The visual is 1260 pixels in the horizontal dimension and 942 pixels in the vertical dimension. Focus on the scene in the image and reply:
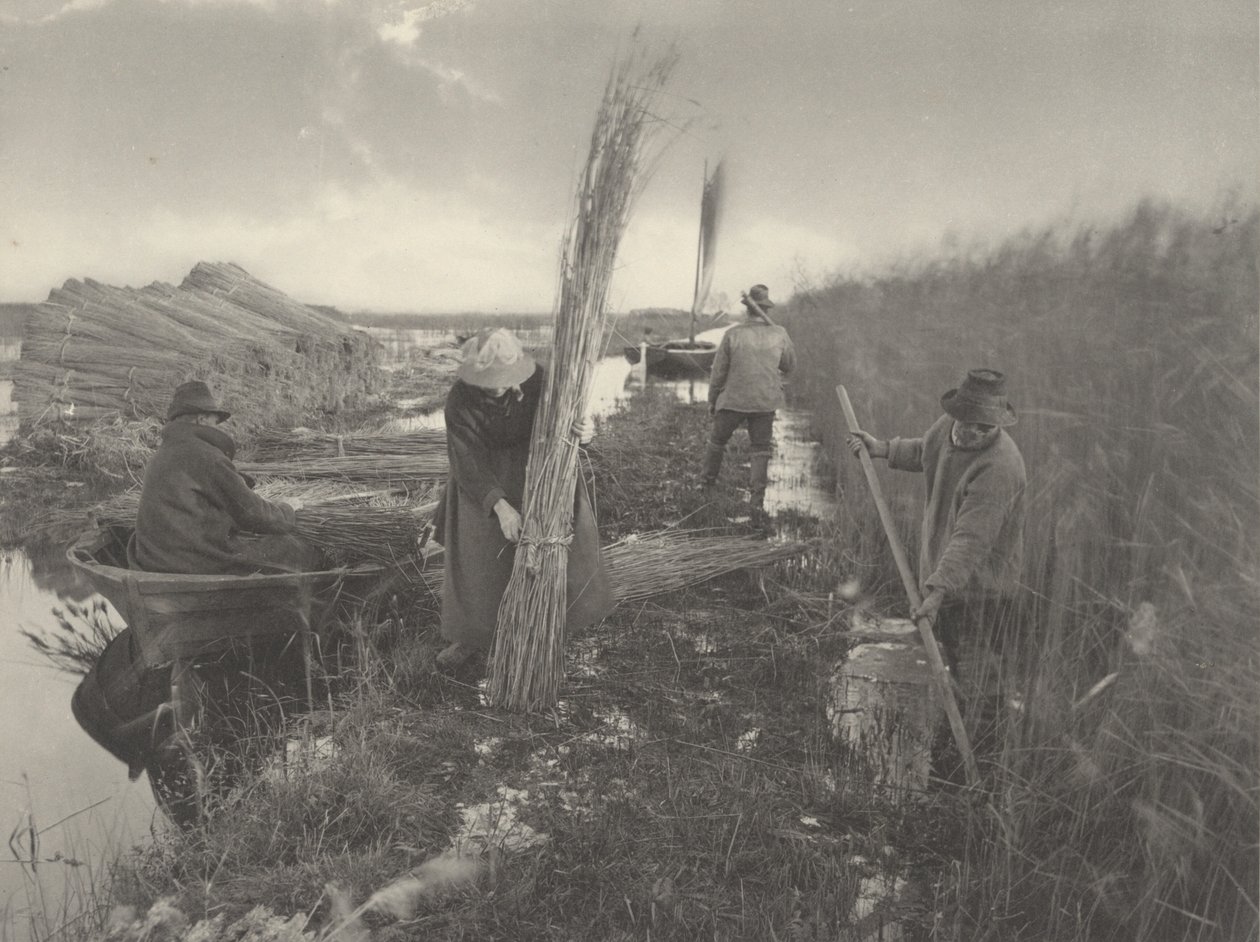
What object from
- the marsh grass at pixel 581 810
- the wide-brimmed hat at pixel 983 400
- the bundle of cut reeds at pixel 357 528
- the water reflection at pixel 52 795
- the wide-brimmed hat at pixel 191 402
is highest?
the wide-brimmed hat at pixel 983 400

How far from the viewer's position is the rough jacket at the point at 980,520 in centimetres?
247

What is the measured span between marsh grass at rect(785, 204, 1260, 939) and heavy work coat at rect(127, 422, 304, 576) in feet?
9.59

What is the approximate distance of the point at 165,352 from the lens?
8031 mm

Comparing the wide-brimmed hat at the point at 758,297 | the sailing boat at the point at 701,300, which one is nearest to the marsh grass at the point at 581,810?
the wide-brimmed hat at the point at 758,297

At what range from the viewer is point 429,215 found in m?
6.31

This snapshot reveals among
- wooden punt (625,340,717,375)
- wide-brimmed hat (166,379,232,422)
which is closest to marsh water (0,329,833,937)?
wide-brimmed hat (166,379,232,422)

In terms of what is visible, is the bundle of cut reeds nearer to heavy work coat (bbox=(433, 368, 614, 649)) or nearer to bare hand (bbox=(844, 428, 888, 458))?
heavy work coat (bbox=(433, 368, 614, 649))

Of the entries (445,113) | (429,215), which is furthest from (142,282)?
(445,113)

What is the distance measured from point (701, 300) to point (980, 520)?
1062 centimetres

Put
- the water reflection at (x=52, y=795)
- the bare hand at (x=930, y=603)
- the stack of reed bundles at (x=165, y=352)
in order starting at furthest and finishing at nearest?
the stack of reed bundles at (x=165, y=352) → the bare hand at (x=930, y=603) → the water reflection at (x=52, y=795)

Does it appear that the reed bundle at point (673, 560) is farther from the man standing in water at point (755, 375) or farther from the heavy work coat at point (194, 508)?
the man standing in water at point (755, 375)

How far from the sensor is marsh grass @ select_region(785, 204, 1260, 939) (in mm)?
1641

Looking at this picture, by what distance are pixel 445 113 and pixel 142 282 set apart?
20.3ft

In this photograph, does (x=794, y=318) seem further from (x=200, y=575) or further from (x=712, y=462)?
(x=200, y=575)
